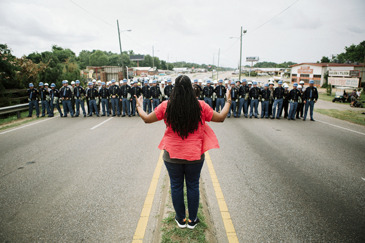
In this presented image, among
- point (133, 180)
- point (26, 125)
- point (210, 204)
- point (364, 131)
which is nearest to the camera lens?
point (210, 204)

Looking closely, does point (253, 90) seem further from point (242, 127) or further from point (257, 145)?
point (257, 145)

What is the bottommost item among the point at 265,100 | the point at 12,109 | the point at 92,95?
the point at 12,109

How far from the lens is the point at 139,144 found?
7.18 meters

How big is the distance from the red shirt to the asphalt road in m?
1.20

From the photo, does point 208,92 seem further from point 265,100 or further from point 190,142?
point 190,142

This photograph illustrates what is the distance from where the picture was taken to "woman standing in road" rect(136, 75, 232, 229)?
262cm

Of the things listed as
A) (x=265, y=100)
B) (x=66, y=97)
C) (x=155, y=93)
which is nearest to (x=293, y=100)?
(x=265, y=100)

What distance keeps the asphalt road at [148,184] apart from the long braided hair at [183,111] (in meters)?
1.51

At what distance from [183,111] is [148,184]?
7.69ft

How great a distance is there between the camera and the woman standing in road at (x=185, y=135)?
2615 millimetres

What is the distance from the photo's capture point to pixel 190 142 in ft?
8.83

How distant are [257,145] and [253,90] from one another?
20.8 ft

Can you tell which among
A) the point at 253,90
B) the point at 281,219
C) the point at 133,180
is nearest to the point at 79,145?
the point at 133,180

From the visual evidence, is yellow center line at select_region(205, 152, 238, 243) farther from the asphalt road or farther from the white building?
the white building
